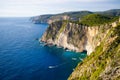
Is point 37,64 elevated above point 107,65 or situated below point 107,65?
below

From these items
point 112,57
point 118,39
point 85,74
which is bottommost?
point 85,74

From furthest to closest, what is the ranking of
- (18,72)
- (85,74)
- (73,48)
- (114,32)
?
1. (73,48)
2. (18,72)
3. (114,32)
4. (85,74)

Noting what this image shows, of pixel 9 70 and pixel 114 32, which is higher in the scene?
pixel 114 32

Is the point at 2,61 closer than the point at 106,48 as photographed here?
No

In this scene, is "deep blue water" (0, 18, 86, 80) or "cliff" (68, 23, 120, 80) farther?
"deep blue water" (0, 18, 86, 80)

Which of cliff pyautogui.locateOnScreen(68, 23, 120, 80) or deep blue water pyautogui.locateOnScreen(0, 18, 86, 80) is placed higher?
cliff pyautogui.locateOnScreen(68, 23, 120, 80)

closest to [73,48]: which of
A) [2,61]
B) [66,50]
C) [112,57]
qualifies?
[66,50]

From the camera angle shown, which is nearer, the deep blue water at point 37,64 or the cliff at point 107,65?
the cliff at point 107,65

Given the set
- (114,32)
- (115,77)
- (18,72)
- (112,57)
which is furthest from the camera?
(18,72)

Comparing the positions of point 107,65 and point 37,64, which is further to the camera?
point 37,64

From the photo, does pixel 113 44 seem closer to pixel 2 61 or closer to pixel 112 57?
pixel 112 57

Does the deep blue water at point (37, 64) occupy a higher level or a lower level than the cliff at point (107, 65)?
lower
